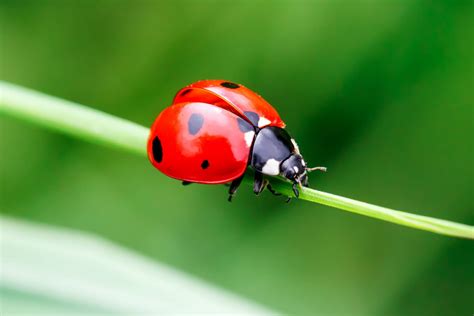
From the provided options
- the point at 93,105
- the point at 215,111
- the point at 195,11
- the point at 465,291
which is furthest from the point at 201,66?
the point at 465,291

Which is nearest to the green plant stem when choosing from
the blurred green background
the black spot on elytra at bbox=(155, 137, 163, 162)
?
the black spot on elytra at bbox=(155, 137, 163, 162)

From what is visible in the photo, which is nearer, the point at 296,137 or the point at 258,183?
the point at 258,183

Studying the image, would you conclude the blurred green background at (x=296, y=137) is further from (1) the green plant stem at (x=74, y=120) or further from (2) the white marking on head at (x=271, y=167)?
(1) the green plant stem at (x=74, y=120)

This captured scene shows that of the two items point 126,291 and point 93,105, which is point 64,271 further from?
point 93,105

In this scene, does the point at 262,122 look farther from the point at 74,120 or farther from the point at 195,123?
the point at 74,120

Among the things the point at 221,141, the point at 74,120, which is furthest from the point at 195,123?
the point at 74,120

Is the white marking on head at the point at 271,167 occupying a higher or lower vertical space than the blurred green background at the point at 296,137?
lower

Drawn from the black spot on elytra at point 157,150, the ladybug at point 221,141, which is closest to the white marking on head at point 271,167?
the ladybug at point 221,141
